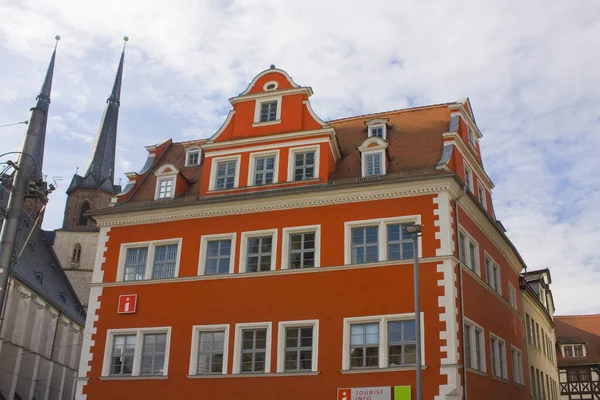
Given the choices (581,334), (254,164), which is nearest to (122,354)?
(254,164)

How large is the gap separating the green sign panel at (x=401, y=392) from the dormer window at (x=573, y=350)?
3567cm

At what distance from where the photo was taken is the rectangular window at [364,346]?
74.9 feet

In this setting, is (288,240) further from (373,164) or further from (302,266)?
(373,164)

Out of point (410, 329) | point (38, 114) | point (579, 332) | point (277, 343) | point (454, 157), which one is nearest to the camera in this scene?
point (38, 114)

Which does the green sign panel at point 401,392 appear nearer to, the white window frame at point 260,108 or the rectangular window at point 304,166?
the rectangular window at point 304,166

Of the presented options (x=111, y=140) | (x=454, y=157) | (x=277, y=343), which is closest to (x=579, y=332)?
(x=454, y=157)

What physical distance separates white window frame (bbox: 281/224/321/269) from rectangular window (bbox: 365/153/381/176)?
2.79 m

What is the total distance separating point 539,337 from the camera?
3972cm

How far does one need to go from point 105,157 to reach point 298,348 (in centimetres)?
5050

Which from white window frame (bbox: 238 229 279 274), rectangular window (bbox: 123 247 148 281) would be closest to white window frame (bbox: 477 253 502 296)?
white window frame (bbox: 238 229 279 274)

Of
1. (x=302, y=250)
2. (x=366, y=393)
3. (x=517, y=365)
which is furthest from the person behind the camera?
(x=517, y=365)

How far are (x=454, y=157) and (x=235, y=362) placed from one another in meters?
10.7

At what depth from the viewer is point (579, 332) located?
5572 cm

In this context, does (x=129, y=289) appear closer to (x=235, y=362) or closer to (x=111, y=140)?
(x=235, y=362)
